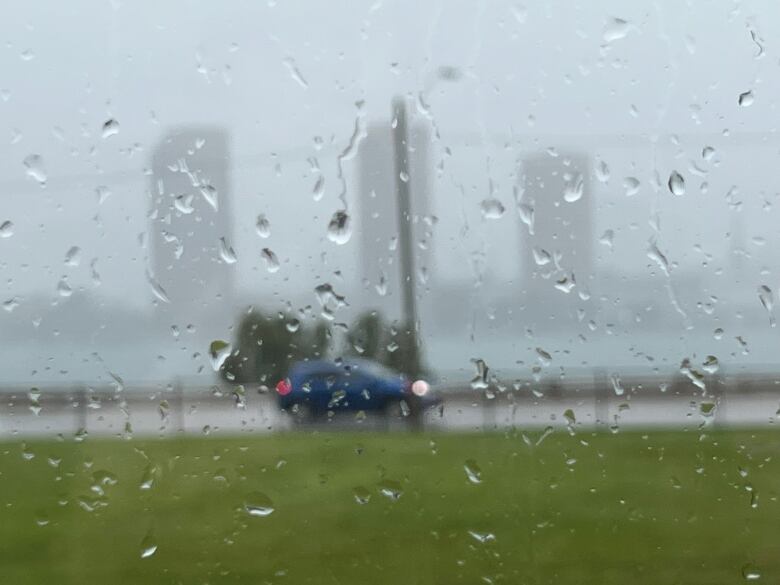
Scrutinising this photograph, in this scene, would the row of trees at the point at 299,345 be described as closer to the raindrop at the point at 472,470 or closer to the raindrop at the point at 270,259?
the raindrop at the point at 270,259

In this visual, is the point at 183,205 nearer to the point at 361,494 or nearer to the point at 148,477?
the point at 148,477

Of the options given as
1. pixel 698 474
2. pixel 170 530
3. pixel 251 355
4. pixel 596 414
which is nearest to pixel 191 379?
pixel 251 355

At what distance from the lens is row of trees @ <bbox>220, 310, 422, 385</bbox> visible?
3.50 metres

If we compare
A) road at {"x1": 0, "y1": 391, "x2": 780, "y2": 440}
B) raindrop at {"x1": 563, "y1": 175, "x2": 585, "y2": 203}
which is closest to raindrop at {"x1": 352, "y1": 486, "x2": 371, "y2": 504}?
road at {"x1": 0, "y1": 391, "x2": 780, "y2": 440}

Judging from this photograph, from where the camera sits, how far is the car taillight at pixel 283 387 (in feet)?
11.5

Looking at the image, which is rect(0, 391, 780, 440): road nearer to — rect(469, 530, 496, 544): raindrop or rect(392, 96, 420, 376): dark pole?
rect(392, 96, 420, 376): dark pole

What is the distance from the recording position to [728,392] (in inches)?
147

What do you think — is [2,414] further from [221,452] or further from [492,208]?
[492,208]

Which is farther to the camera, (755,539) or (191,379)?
(755,539)

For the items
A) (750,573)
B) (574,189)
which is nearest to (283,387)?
(574,189)

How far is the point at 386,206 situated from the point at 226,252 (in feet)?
1.96

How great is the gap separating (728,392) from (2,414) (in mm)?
2597

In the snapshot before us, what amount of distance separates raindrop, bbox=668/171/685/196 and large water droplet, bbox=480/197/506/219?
25.3 inches

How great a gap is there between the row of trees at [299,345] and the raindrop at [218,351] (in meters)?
0.02
